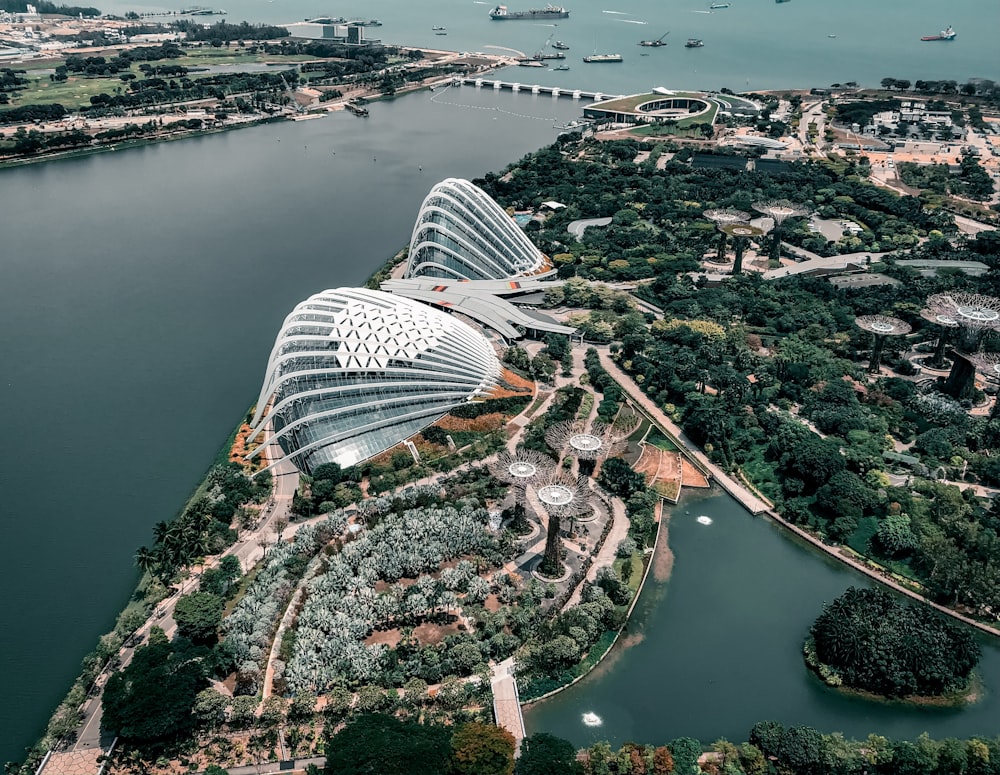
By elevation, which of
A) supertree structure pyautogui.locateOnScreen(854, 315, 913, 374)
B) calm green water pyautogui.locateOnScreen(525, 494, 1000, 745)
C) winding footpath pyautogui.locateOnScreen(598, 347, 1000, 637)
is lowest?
calm green water pyautogui.locateOnScreen(525, 494, 1000, 745)

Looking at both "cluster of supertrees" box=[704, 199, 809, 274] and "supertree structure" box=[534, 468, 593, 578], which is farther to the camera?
"cluster of supertrees" box=[704, 199, 809, 274]

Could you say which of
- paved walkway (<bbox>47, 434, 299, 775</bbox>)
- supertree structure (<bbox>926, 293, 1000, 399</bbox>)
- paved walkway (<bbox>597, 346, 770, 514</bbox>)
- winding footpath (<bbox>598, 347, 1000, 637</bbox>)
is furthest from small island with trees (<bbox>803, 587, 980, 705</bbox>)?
paved walkway (<bbox>47, 434, 299, 775</bbox>)

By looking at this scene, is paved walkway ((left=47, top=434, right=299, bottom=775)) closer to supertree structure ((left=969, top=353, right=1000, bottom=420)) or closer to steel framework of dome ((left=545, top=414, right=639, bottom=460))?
steel framework of dome ((left=545, top=414, right=639, bottom=460))

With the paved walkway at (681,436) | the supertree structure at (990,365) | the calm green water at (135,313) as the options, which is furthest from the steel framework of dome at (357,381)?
the supertree structure at (990,365)

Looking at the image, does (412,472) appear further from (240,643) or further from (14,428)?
(14,428)

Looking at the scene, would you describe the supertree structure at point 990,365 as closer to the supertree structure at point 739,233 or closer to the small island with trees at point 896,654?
the small island with trees at point 896,654
